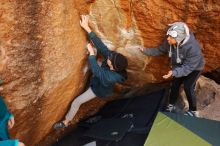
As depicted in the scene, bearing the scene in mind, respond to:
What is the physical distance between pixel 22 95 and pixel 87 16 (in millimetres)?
1268

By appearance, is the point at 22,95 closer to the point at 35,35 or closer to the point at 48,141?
the point at 35,35

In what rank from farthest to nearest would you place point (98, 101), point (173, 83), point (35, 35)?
point (98, 101) → point (173, 83) → point (35, 35)

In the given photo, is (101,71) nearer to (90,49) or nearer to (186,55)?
(90,49)

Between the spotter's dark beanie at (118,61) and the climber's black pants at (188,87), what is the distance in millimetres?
805

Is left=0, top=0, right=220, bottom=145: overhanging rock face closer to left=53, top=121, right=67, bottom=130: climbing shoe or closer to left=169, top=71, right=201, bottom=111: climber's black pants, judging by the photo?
left=53, top=121, right=67, bottom=130: climbing shoe

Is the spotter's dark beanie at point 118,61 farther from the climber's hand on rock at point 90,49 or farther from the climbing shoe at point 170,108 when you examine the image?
the climbing shoe at point 170,108

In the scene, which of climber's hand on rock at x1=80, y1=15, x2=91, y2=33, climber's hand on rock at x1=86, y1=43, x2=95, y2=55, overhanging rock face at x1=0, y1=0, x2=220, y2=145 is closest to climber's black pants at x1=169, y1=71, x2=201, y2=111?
overhanging rock face at x1=0, y1=0, x2=220, y2=145

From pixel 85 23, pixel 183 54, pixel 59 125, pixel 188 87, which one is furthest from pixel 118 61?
pixel 59 125

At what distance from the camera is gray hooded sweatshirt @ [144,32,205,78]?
15.7 ft

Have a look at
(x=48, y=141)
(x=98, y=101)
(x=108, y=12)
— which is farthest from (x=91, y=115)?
(x=108, y=12)

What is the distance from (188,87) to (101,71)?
117 cm

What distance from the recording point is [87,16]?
16.3 feet

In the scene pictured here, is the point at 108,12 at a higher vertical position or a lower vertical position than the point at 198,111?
higher

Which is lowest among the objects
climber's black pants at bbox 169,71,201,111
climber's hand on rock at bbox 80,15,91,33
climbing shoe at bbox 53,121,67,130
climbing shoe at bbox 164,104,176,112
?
climbing shoe at bbox 53,121,67,130
